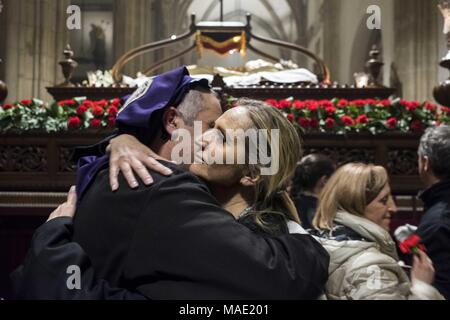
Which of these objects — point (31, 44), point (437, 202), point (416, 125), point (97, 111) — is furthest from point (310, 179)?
point (31, 44)

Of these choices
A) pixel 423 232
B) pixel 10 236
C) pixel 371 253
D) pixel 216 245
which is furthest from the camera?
pixel 10 236

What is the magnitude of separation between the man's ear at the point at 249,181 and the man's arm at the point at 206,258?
0.68 feet

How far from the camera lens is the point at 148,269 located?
1.54 meters

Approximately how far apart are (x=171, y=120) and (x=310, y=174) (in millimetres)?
1921

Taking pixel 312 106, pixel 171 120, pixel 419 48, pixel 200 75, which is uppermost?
pixel 419 48

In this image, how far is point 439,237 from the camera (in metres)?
2.51

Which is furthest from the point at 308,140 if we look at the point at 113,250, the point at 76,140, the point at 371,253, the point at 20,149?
the point at 113,250

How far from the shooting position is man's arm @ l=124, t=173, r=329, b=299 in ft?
4.94

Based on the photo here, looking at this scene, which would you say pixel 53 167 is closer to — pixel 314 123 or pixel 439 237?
pixel 314 123

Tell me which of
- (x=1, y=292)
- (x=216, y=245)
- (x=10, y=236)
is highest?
(x=216, y=245)

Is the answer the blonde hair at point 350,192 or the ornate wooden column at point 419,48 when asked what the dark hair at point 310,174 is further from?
the ornate wooden column at point 419,48

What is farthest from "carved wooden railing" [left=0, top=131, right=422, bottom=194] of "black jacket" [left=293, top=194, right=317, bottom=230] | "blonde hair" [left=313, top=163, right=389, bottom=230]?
"blonde hair" [left=313, top=163, right=389, bottom=230]

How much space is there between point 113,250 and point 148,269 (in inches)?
4.2

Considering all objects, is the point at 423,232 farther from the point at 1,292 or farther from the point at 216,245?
the point at 1,292
